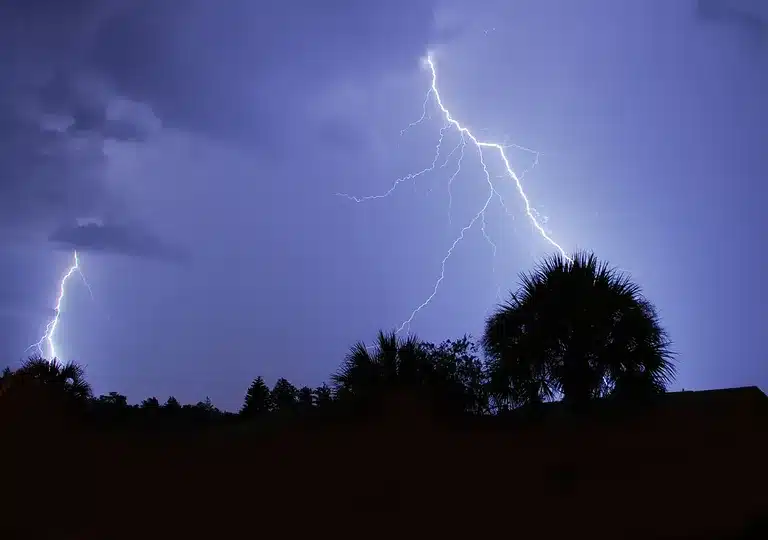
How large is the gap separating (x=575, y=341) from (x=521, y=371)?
131cm

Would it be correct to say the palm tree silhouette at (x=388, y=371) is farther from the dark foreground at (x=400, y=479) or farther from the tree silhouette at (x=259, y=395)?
the tree silhouette at (x=259, y=395)

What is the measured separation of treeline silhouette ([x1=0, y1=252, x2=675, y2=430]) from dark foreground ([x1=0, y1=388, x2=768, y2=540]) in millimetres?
535

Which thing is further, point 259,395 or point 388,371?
point 259,395

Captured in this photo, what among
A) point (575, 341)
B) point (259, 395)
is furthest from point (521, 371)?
point (259, 395)

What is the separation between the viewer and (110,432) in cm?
1117

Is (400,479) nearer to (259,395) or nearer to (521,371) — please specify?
(521,371)

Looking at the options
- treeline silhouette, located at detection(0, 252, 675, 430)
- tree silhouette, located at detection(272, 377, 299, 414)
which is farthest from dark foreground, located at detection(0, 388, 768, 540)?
tree silhouette, located at detection(272, 377, 299, 414)

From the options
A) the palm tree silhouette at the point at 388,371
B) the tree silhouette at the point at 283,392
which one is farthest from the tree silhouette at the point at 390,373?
the tree silhouette at the point at 283,392

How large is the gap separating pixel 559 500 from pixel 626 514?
1.08 metres

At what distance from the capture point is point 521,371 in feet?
46.8

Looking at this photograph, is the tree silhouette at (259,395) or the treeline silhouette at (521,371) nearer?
the treeline silhouette at (521,371)

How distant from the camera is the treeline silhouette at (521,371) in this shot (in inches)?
473

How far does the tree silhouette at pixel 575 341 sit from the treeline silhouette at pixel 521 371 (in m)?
0.02

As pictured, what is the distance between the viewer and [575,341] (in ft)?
45.4
